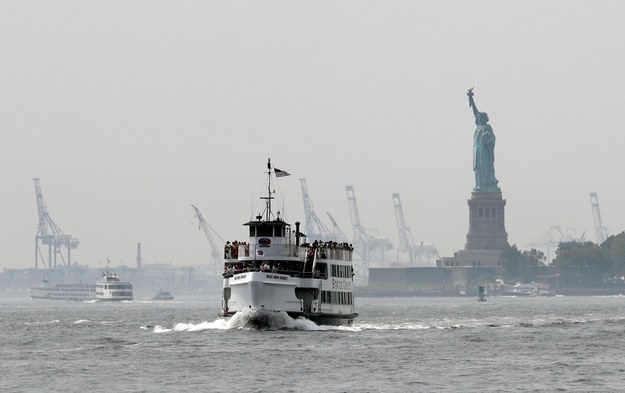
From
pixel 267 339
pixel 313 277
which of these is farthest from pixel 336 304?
pixel 267 339

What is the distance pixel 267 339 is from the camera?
369 ft

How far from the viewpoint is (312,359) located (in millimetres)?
98938

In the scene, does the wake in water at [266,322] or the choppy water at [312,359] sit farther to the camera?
the wake in water at [266,322]

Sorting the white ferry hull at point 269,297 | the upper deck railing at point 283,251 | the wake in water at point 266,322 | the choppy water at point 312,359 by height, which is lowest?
the choppy water at point 312,359

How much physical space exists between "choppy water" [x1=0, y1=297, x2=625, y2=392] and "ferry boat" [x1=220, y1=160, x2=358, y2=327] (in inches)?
54.0

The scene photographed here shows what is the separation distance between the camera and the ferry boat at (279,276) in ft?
387

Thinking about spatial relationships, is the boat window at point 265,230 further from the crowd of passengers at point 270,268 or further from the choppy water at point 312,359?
the choppy water at point 312,359

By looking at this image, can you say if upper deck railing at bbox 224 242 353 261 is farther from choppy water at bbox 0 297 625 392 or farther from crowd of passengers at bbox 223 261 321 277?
choppy water at bbox 0 297 625 392

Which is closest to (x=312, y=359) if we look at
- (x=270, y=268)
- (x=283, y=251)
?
(x=270, y=268)

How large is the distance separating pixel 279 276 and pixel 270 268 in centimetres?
172

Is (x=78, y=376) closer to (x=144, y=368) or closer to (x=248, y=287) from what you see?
A: (x=144, y=368)

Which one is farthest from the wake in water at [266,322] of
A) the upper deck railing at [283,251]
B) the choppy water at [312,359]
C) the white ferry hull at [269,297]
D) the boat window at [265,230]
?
the boat window at [265,230]

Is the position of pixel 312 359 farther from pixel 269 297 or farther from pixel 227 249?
pixel 227 249

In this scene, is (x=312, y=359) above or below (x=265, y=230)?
below
